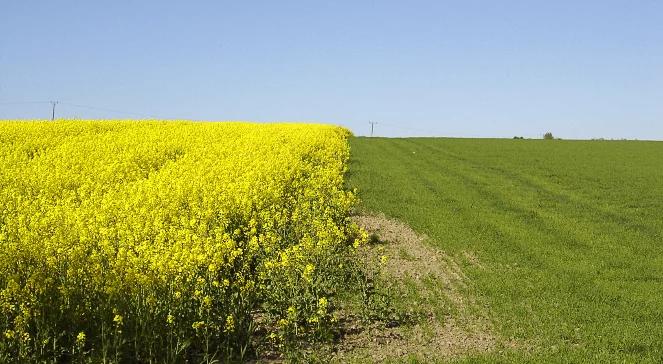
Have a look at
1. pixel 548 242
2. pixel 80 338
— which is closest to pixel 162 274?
pixel 80 338

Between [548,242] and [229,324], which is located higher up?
[548,242]

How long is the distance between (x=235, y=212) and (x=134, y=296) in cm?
518

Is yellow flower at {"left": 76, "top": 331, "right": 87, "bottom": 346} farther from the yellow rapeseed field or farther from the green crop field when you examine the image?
the green crop field

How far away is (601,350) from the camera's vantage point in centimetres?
822

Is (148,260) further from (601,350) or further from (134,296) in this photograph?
(601,350)

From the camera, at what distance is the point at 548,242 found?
1480 centimetres

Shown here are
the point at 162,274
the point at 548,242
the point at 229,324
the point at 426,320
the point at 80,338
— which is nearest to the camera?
the point at 80,338

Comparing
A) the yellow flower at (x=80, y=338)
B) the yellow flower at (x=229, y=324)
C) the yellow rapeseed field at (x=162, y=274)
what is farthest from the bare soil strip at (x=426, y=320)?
the yellow flower at (x=80, y=338)

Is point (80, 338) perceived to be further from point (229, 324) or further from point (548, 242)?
point (548, 242)

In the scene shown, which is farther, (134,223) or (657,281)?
(657,281)

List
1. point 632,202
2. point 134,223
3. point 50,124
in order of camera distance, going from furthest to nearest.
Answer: point 50,124 → point 632,202 → point 134,223

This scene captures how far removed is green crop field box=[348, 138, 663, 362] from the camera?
8789 millimetres

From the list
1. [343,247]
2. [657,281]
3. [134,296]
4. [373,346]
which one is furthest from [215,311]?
[657,281]

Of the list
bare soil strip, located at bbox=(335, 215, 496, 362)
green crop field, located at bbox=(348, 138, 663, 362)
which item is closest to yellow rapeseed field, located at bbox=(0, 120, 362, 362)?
bare soil strip, located at bbox=(335, 215, 496, 362)
